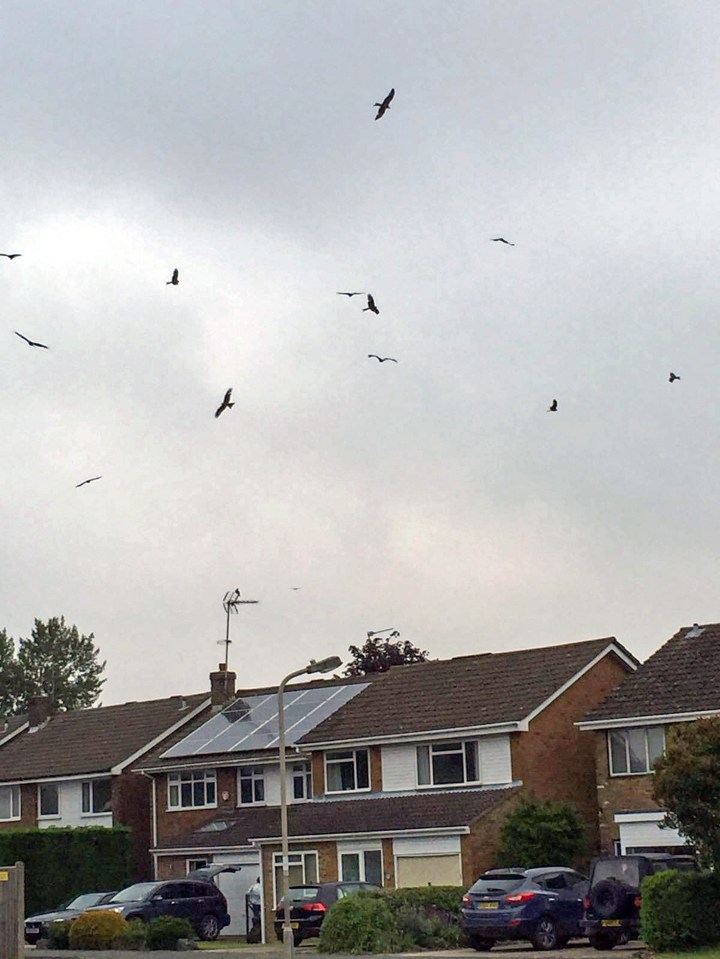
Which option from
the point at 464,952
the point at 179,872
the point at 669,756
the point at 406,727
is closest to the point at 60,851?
the point at 179,872

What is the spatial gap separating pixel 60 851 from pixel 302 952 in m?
19.6

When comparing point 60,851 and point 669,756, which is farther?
point 60,851

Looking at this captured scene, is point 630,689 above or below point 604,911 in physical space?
above

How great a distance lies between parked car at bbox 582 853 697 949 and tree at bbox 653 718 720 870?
8.73 feet

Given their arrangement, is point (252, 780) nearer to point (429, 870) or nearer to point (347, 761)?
point (347, 761)

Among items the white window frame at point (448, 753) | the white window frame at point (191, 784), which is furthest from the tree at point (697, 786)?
the white window frame at point (191, 784)

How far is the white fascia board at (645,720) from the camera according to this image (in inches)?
1790

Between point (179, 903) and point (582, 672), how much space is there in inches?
559

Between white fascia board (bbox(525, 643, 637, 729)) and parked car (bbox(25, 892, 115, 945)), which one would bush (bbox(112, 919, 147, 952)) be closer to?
parked car (bbox(25, 892, 115, 945))

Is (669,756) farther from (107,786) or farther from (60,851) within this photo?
(107,786)

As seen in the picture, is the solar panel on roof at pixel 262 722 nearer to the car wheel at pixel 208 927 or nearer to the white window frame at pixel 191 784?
the white window frame at pixel 191 784

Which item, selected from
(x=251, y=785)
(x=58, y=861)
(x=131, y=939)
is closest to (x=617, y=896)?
(x=131, y=939)

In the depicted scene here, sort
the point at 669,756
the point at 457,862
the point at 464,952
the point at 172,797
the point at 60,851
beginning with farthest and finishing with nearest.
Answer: the point at 172,797 → the point at 60,851 → the point at 457,862 → the point at 464,952 → the point at 669,756

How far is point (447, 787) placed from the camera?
50.8 meters
